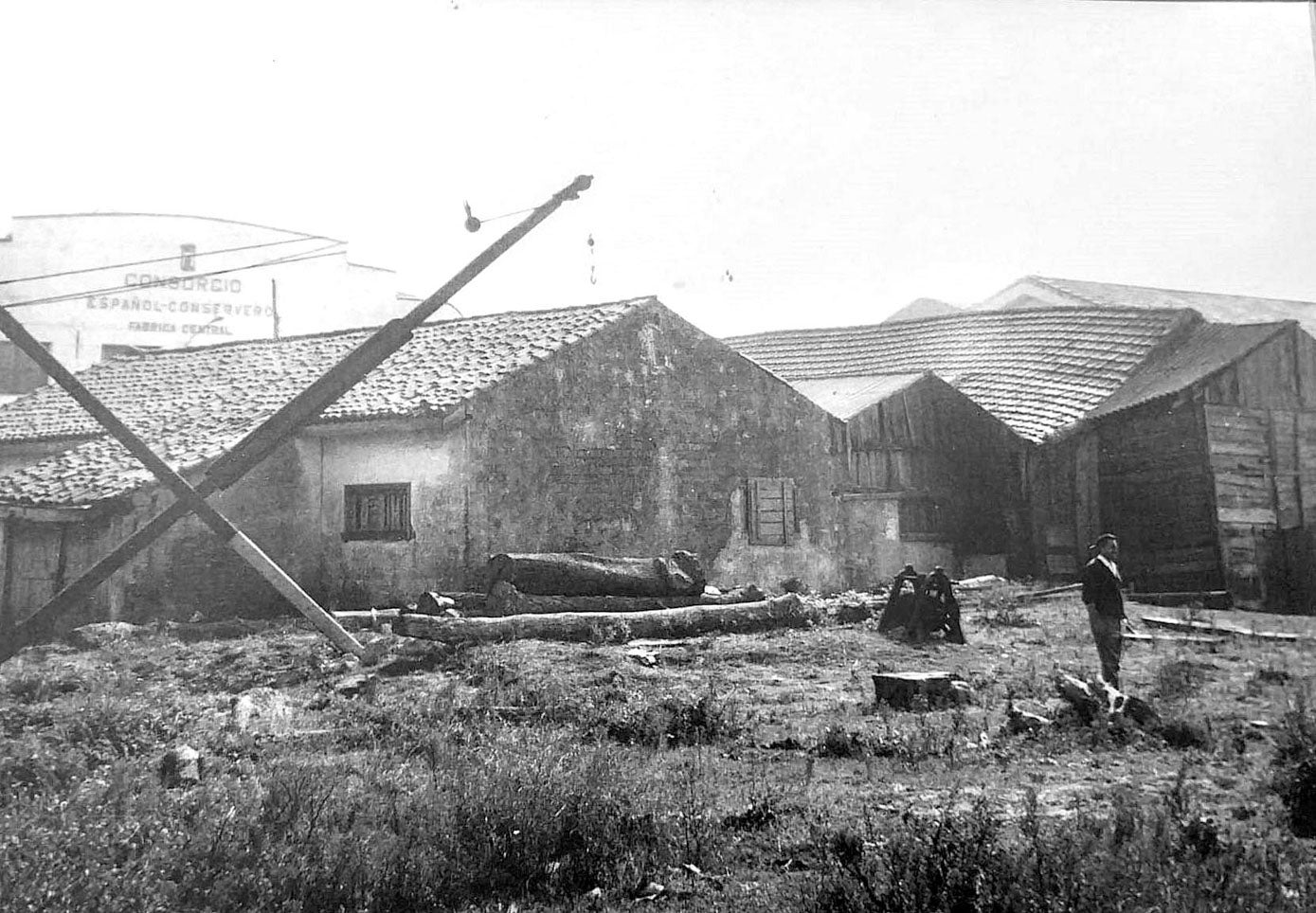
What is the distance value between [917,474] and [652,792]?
10.0 meters

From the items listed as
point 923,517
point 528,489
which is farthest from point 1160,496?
point 528,489

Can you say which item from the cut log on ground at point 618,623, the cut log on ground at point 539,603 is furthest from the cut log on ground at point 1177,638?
the cut log on ground at point 539,603

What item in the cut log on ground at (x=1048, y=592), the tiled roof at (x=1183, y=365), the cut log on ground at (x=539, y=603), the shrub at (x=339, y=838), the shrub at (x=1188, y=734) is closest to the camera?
the shrub at (x=339, y=838)

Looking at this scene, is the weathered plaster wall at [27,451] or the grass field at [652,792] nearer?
the grass field at [652,792]

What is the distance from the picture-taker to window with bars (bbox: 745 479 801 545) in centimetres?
1455

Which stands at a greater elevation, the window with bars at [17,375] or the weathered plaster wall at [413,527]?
the window with bars at [17,375]

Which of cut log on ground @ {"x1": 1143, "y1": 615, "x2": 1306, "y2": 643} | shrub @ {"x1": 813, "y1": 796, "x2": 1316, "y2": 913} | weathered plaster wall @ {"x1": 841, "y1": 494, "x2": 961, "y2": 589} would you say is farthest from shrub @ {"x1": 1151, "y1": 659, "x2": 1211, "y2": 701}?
weathered plaster wall @ {"x1": 841, "y1": 494, "x2": 961, "y2": 589}

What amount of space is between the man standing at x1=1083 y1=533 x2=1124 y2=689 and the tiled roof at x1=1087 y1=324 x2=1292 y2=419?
12.1 ft

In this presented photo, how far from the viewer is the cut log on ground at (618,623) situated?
8.99 metres

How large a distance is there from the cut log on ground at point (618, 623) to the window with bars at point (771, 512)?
359cm

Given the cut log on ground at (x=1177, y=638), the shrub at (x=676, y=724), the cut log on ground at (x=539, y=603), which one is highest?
the cut log on ground at (x=539, y=603)

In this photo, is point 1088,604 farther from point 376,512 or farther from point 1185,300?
point 1185,300

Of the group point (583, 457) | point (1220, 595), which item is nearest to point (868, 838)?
point (1220, 595)

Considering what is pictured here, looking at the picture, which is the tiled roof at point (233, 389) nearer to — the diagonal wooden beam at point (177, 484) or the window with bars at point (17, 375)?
the diagonal wooden beam at point (177, 484)
